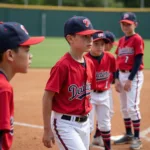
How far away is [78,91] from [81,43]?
18.9 inches

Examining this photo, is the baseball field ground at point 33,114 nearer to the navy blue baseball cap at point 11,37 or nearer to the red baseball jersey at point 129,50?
the red baseball jersey at point 129,50

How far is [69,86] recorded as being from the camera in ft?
11.6

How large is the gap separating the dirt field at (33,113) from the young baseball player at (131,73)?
0.24m

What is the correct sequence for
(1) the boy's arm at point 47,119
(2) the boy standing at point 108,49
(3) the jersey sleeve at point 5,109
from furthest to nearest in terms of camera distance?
(2) the boy standing at point 108,49
(1) the boy's arm at point 47,119
(3) the jersey sleeve at point 5,109

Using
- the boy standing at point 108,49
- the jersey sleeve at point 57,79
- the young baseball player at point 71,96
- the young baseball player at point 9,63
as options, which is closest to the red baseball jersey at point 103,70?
the boy standing at point 108,49

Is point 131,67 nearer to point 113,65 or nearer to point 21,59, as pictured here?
point 113,65

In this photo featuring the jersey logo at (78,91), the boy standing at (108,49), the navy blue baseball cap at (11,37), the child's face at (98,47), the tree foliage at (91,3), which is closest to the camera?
the navy blue baseball cap at (11,37)

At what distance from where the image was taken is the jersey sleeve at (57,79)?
342cm

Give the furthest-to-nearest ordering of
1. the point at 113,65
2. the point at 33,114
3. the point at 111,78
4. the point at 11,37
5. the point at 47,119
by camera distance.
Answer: the point at 33,114
the point at 111,78
the point at 113,65
the point at 47,119
the point at 11,37

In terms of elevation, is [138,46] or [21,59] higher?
[21,59]

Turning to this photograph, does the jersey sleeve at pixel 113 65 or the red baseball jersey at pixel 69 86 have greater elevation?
the red baseball jersey at pixel 69 86

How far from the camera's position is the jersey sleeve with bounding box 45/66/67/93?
3.42 meters

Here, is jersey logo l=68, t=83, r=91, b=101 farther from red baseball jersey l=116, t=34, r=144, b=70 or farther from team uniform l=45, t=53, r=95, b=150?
red baseball jersey l=116, t=34, r=144, b=70

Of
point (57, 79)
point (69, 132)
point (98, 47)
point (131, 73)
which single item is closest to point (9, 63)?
point (57, 79)
